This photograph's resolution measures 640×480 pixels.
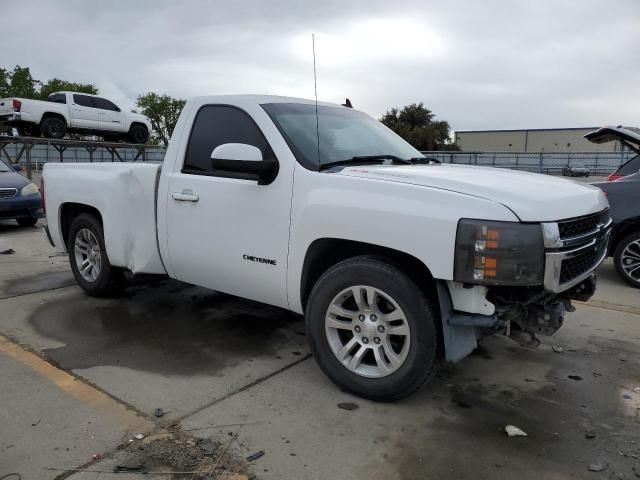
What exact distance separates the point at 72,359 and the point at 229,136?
6.63 ft

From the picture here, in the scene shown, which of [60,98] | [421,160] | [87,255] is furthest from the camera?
[60,98]

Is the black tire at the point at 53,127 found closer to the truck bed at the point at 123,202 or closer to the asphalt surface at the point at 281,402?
the truck bed at the point at 123,202

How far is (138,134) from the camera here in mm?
20797

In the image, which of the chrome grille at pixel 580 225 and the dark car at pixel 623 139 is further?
the dark car at pixel 623 139

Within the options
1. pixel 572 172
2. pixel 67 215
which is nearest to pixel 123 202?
pixel 67 215

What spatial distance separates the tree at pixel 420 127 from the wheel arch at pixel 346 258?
59076mm

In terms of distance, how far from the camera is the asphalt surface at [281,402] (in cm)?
275

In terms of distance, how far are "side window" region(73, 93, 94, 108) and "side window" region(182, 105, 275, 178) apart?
54.4 feet

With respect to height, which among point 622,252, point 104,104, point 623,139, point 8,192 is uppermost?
point 104,104

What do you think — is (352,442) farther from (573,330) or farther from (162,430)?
(573,330)

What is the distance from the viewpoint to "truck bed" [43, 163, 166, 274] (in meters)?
4.61

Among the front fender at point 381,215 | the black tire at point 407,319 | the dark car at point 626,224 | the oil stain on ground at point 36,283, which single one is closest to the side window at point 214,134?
the front fender at point 381,215

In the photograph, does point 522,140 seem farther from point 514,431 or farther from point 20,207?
point 514,431

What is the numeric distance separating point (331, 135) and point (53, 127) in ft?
55.6
